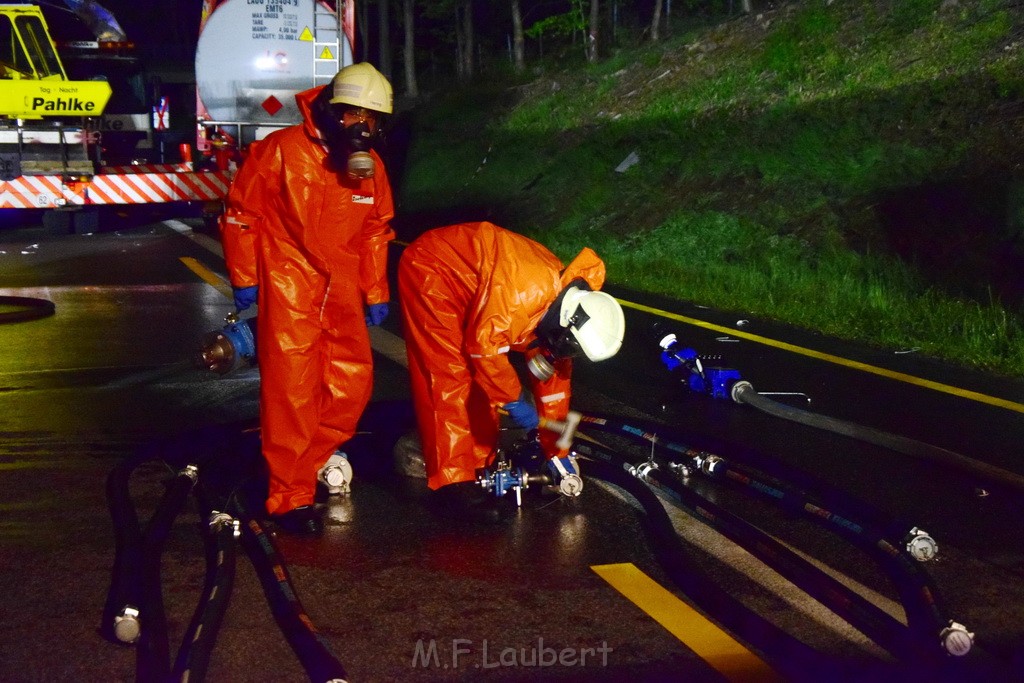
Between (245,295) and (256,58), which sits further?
(256,58)

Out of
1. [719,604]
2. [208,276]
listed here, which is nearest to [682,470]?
[719,604]

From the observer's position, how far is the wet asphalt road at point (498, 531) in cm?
404

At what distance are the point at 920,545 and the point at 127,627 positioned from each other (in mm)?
2893

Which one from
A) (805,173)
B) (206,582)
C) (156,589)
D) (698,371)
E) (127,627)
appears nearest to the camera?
(127,627)

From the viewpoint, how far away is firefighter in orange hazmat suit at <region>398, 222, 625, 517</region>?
16.4 feet

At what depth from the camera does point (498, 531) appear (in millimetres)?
5215

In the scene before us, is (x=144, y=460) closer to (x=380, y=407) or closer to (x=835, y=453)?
(x=380, y=407)

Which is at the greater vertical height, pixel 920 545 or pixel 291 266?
pixel 291 266

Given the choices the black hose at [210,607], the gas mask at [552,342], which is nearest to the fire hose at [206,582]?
the black hose at [210,607]

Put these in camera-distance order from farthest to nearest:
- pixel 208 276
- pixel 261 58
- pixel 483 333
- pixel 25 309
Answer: pixel 261 58
pixel 208 276
pixel 25 309
pixel 483 333

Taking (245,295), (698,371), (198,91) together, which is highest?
(198,91)

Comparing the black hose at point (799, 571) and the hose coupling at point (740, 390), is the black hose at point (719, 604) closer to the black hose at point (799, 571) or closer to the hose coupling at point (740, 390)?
the black hose at point (799, 571)

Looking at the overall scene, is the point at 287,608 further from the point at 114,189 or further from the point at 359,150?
the point at 114,189

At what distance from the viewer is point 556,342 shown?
5.00 metres
